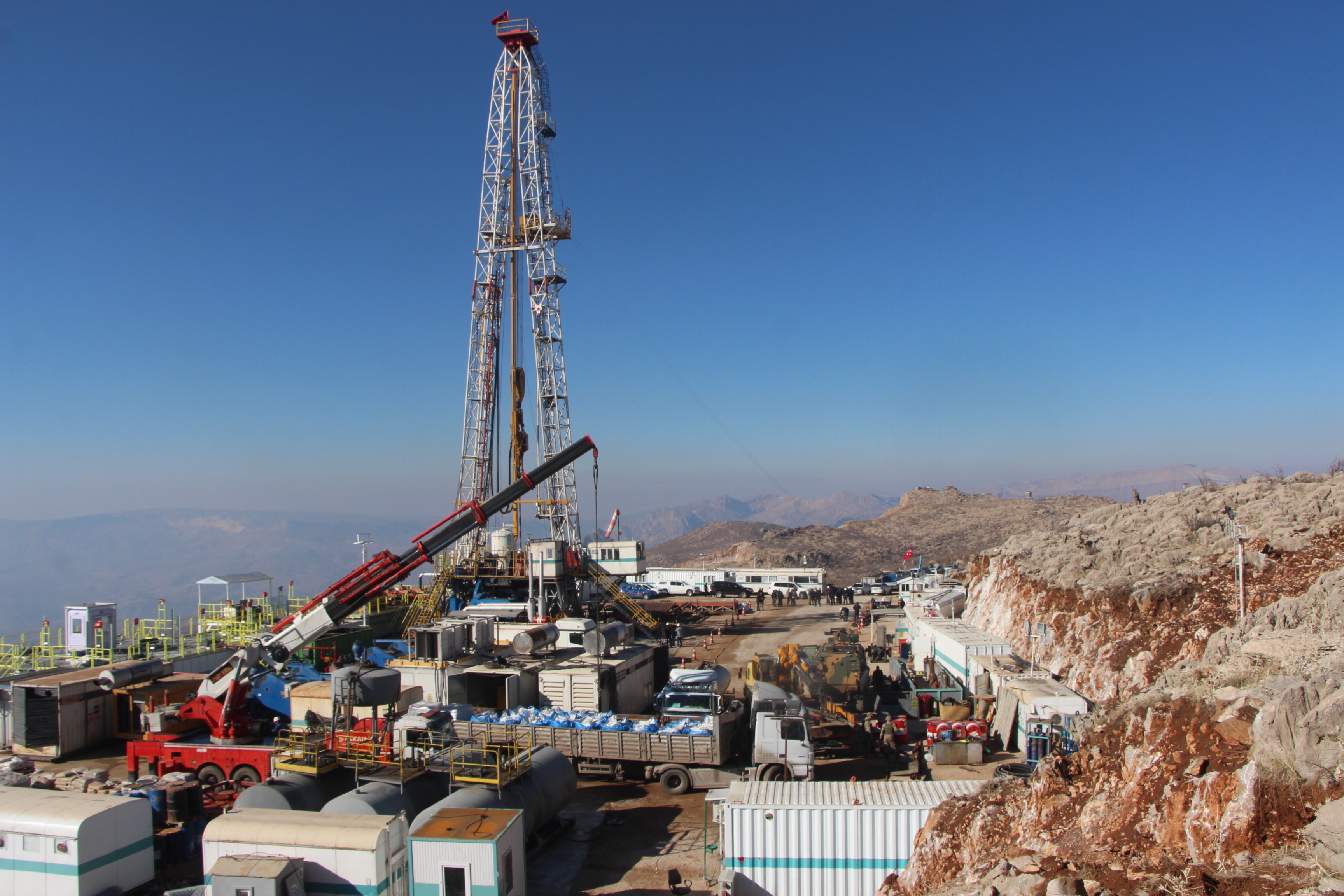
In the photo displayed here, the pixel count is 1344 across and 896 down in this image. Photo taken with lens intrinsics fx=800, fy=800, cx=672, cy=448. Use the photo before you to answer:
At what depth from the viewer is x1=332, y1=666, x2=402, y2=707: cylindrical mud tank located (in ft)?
47.9

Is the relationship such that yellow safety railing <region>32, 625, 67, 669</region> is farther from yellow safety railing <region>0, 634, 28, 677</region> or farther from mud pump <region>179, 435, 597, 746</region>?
mud pump <region>179, 435, 597, 746</region>

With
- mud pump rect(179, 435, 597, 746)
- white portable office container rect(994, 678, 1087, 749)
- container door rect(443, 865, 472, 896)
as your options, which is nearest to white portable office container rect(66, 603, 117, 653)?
mud pump rect(179, 435, 597, 746)

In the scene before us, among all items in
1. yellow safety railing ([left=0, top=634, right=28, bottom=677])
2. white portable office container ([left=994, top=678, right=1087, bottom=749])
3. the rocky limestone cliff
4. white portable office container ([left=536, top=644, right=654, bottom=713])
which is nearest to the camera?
the rocky limestone cliff

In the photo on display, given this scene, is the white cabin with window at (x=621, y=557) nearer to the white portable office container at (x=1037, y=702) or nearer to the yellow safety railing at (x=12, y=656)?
the yellow safety railing at (x=12, y=656)

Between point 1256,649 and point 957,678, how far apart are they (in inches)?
549

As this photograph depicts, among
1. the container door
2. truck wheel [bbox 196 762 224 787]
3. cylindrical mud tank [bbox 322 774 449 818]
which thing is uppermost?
cylindrical mud tank [bbox 322 774 449 818]

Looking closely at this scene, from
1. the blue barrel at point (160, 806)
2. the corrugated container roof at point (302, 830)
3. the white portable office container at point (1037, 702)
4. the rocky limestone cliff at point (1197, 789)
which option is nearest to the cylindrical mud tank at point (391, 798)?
the corrugated container roof at point (302, 830)

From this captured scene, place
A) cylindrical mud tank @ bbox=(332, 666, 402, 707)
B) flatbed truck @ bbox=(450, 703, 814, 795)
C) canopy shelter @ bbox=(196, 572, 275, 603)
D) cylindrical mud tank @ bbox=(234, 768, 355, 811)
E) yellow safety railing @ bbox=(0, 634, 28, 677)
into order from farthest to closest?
1. canopy shelter @ bbox=(196, 572, 275, 603)
2. yellow safety railing @ bbox=(0, 634, 28, 677)
3. flatbed truck @ bbox=(450, 703, 814, 795)
4. cylindrical mud tank @ bbox=(332, 666, 402, 707)
5. cylindrical mud tank @ bbox=(234, 768, 355, 811)

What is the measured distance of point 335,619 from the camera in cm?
2102

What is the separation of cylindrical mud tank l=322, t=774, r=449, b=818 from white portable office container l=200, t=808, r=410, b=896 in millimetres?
943

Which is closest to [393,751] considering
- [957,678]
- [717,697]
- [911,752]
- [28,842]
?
[28,842]

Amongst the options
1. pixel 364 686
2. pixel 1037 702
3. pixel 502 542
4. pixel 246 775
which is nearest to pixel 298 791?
pixel 364 686

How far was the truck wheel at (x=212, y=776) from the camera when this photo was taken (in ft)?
56.1

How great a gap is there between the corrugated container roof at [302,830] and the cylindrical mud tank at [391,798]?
2.60 feet
